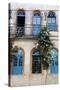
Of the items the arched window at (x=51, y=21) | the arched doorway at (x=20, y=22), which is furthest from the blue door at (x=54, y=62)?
the arched doorway at (x=20, y=22)

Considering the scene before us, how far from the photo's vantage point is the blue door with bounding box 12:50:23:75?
1955 mm

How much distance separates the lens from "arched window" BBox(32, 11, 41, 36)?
1.98 meters

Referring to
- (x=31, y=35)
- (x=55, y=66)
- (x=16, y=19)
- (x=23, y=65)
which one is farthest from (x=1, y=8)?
(x=55, y=66)

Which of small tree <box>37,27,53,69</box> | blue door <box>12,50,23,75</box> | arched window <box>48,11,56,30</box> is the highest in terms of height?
arched window <box>48,11,56,30</box>

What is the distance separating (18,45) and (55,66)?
0.33 metres

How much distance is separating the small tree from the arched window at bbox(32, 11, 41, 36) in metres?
0.03

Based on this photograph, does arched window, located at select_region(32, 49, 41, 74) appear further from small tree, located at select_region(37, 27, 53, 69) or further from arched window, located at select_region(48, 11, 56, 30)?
arched window, located at select_region(48, 11, 56, 30)

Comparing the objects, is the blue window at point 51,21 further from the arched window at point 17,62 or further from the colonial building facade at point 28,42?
the arched window at point 17,62

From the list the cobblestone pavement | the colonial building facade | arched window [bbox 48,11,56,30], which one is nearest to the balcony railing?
the colonial building facade

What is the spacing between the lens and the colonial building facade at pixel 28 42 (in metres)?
1.96

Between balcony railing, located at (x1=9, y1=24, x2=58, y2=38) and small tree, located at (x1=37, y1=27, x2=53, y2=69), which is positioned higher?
balcony railing, located at (x1=9, y1=24, x2=58, y2=38)

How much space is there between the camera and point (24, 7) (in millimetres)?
1975

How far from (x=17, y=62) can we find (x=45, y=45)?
0.24m

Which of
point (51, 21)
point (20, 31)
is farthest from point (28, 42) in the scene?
point (51, 21)
